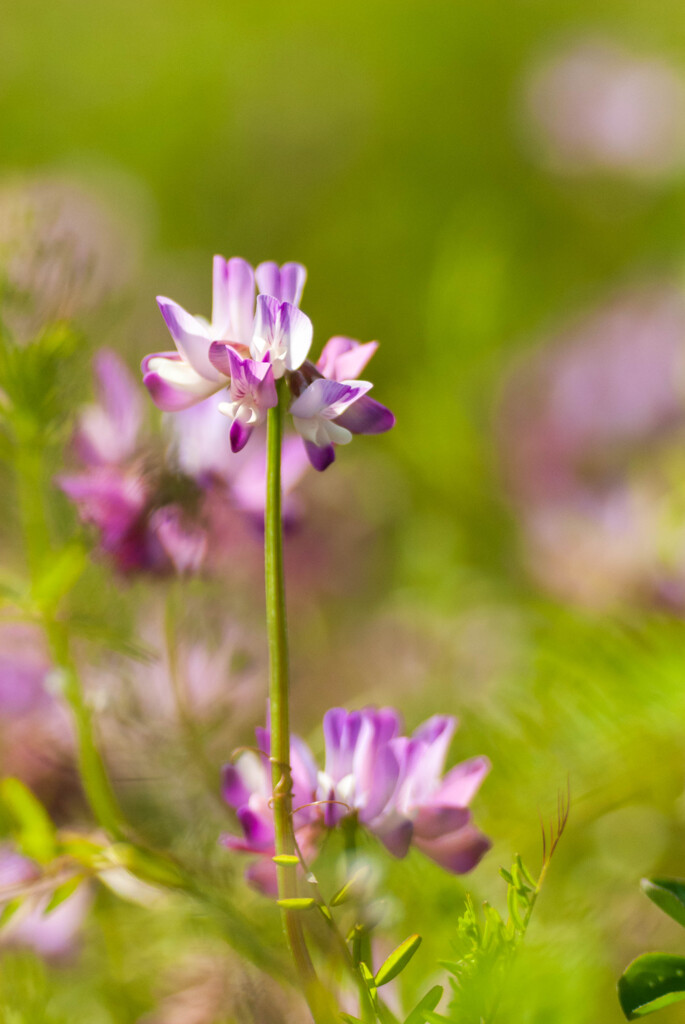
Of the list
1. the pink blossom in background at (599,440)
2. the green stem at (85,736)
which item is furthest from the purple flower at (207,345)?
the pink blossom in background at (599,440)

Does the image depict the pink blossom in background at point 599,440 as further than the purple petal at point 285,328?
Yes

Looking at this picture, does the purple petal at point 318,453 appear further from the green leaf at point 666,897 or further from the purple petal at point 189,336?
the green leaf at point 666,897

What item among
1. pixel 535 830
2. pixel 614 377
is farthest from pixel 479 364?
pixel 535 830

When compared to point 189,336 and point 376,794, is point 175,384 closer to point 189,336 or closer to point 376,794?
point 189,336

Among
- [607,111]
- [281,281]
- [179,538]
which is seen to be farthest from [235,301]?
[607,111]

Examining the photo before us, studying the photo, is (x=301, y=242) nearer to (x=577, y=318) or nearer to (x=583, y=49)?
(x=577, y=318)

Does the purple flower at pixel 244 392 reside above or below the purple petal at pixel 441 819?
above
